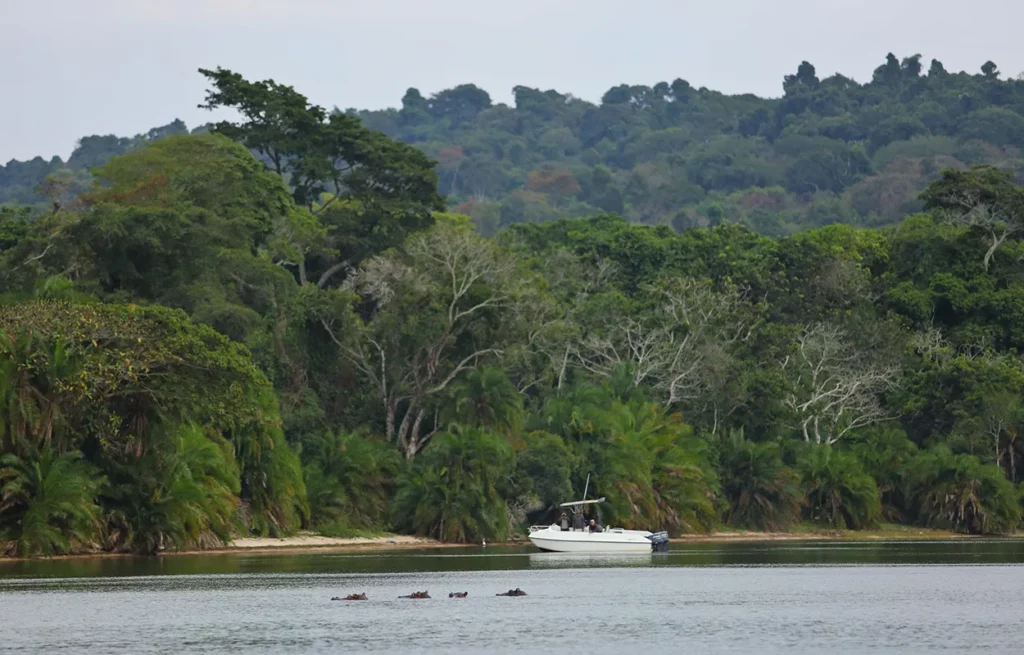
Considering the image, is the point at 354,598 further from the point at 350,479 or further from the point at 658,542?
the point at 350,479

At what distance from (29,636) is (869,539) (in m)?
42.6

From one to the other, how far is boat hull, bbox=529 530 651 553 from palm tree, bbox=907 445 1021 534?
54.3 ft

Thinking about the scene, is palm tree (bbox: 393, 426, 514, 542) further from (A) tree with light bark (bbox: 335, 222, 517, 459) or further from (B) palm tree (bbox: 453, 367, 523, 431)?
(A) tree with light bark (bbox: 335, 222, 517, 459)

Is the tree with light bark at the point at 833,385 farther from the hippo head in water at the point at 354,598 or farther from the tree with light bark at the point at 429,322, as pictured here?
the hippo head in water at the point at 354,598

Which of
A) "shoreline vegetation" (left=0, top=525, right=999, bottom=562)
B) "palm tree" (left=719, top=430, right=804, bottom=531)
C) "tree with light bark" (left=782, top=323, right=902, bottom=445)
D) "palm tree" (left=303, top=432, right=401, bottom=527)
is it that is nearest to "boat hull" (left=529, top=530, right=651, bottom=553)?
"shoreline vegetation" (left=0, top=525, right=999, bottom=562)

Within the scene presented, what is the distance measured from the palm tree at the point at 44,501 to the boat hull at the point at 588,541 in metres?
16.3

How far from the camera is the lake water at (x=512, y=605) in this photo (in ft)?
95.2

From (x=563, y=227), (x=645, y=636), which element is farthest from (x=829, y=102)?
(x=645, y=636)

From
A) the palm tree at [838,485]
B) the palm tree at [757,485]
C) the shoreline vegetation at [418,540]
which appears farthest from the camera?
the palm tree at [838,485]

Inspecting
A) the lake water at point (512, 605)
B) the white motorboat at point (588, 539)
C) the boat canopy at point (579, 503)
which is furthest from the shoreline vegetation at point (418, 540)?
the boat canopy at point (579, 503)

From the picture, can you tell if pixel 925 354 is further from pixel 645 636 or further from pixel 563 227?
pixel 645 636

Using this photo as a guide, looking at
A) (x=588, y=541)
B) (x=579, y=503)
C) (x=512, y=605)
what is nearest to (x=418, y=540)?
(x=588, y=541)

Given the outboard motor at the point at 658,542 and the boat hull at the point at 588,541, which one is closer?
the outboard motor at the point at 658,542

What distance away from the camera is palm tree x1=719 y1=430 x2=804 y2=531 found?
217 ft
